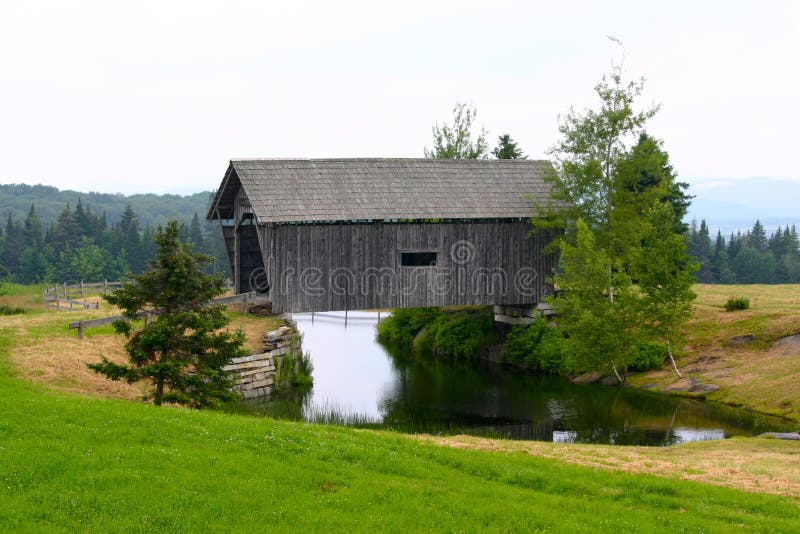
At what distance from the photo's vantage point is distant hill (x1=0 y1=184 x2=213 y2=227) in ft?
512

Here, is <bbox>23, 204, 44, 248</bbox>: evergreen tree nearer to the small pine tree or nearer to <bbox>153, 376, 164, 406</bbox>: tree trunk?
the small pine tree

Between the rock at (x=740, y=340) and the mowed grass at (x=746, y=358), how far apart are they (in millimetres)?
39

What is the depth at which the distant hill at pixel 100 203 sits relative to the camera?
15600 centimetres

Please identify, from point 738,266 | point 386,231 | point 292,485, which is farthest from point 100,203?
point 292,485

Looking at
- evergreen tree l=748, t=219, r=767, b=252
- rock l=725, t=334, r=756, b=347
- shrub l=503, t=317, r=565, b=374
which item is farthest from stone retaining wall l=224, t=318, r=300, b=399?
evergreen tree l=748, t=219, r=767, b=252

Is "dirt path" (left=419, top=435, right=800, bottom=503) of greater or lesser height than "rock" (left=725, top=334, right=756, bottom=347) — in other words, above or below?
below

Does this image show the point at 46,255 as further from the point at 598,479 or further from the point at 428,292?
the point at 598,479

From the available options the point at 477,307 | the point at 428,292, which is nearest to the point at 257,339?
the point at 428,292

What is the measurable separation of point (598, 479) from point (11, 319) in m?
20.9

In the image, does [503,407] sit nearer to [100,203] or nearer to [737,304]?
[737,304]

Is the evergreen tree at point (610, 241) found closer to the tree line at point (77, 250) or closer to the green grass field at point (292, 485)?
the green grass field at point (292, 485)

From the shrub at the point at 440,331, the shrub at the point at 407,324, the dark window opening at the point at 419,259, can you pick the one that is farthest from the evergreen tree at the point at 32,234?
the dark window opening at the point at 419,259

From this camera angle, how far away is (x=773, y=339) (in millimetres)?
28062

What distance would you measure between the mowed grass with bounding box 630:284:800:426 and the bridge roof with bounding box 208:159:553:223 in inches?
307
